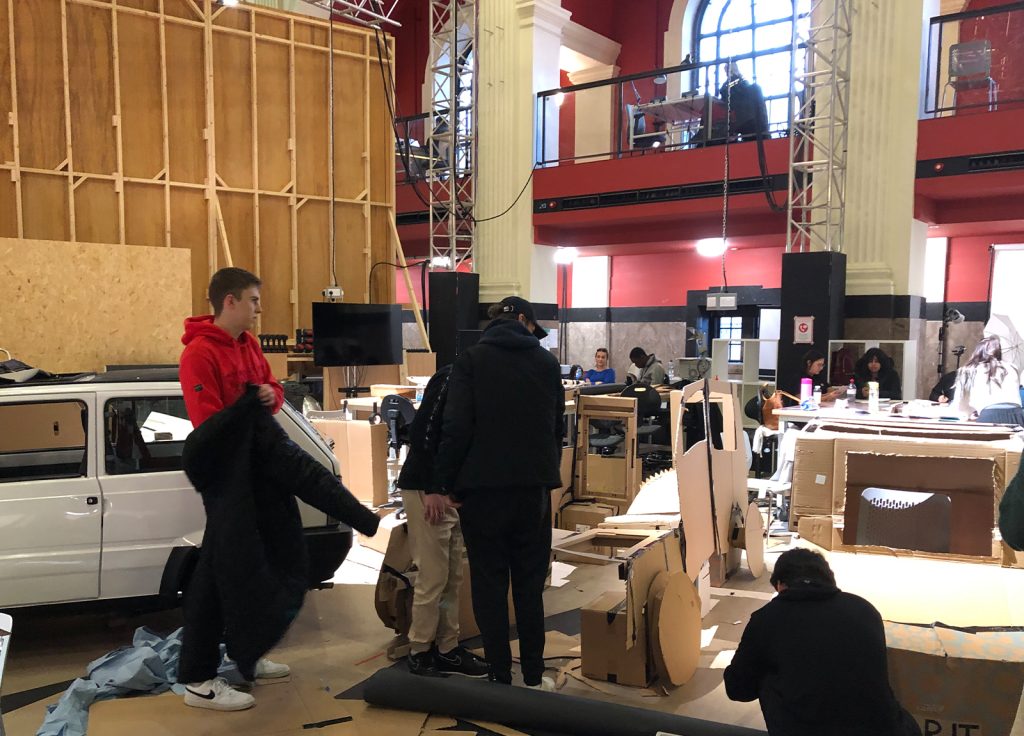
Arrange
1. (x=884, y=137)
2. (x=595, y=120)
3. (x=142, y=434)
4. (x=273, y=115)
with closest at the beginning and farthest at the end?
1. (x=142, y=434)
2. (x=884, y=137)
3. (x=273, y=115)
4. (x=595, y=120)

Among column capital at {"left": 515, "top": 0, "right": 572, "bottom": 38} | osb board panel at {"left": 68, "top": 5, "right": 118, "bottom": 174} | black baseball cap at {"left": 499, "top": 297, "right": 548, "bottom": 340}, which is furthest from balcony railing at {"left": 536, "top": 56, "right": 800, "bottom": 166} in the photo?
black baseball cap at {"left": 499, "top": 297, "right": 548, "bottom": 340}

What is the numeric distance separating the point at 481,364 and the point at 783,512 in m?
4.40

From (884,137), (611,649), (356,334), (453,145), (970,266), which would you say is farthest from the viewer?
(970,266)

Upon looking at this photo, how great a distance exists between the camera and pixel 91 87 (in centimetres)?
949

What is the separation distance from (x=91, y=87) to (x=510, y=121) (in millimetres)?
5715

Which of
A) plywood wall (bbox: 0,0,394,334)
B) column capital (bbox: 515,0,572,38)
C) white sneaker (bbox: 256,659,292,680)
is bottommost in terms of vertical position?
white sneaker (bbox: 256,659,292,680)

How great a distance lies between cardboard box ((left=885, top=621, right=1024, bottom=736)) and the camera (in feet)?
8.11

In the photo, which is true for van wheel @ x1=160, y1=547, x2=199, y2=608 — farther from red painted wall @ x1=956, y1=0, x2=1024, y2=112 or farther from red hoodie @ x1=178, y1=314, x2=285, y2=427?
red painted wall @ x1=956, y1=0, x2=1024, y2=112

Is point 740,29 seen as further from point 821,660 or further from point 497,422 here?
point 821,660

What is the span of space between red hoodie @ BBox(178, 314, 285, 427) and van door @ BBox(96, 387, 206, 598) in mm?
858

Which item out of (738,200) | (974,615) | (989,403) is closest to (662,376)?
(738,200)

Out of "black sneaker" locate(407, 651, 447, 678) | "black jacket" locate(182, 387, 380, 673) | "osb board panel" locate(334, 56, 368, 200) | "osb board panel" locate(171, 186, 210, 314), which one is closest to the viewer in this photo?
"black jacket" locate(182, 387, 380, 673)

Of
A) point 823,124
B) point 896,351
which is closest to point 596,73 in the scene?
point 823,124

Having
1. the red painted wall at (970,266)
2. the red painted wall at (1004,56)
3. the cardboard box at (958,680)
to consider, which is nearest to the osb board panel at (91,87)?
the cardboard box at (958,680)
